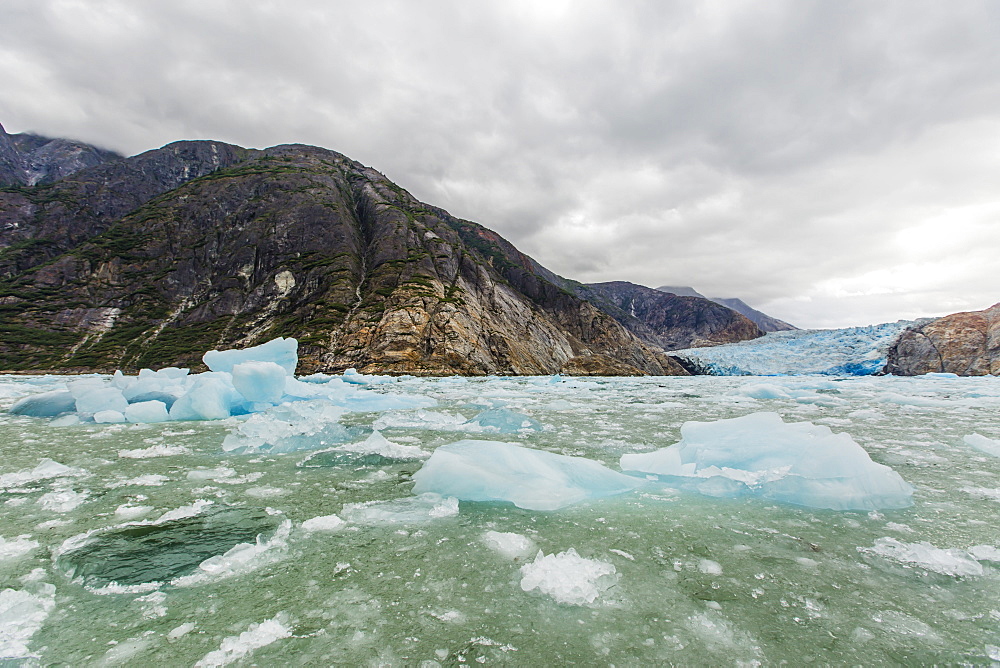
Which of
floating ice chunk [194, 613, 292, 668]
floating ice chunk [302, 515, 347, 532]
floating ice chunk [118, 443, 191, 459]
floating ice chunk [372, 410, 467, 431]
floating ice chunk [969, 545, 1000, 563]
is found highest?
floating ice chunk [969, 545, 1000, 563]

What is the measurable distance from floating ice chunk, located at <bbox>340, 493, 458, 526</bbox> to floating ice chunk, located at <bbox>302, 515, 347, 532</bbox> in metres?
0.08

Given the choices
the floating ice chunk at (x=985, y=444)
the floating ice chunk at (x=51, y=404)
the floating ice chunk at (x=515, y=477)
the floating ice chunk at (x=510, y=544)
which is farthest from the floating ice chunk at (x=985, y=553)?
the floating ice chunk at (x=51, y=404)

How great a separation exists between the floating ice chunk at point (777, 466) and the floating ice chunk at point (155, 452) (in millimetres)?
5203

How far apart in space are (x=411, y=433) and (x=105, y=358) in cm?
5434

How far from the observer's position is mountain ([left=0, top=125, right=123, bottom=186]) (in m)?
107

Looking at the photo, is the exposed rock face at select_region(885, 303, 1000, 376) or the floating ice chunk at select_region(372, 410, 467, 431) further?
the exposed rock face at select_region(885, 303, 1000, 376)

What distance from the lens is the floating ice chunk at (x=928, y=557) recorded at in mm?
2211

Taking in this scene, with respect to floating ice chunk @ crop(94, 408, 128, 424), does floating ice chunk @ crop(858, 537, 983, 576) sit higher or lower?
higher

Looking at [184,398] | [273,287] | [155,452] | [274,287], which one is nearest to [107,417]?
[184,398]

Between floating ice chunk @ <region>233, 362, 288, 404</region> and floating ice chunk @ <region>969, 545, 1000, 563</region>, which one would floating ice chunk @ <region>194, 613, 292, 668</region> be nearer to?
floating ice chunk @ <region>969, 545, 1000, 563</region>

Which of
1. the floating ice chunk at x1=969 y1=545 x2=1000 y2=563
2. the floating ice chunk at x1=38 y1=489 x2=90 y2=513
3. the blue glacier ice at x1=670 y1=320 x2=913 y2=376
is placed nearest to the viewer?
the floating ice chunk at x1=969 y1=545 x2=1000 y2=563

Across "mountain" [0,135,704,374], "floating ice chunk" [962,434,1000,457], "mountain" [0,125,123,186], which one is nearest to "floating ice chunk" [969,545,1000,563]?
"floating ice chunk" [962,434,1000,457]

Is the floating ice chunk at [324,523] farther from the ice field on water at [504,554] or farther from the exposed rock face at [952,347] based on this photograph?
the exposed rock face at [952,347]

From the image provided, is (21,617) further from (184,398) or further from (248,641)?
(184,398)
